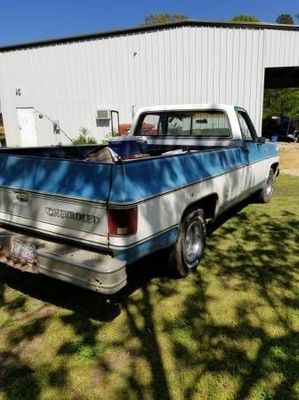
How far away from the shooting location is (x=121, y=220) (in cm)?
293

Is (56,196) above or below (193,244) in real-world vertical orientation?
above

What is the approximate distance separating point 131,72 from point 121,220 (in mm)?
14058

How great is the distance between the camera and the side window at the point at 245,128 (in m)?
5.85

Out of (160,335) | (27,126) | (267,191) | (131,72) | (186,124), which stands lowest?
(160,335)

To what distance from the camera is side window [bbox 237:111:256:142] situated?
5.85 m

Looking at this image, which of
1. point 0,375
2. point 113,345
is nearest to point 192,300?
point 113,345

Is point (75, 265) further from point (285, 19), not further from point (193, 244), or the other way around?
point (285, 19)

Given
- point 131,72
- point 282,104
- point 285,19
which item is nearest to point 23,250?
point 131,72

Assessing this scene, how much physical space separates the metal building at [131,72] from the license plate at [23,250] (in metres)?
13.1

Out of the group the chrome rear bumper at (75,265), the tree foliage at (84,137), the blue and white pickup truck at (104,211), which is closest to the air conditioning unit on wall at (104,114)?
the tree foliage at (84,137)

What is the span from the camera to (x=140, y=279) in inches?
169

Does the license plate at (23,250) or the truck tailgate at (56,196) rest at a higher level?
the truck tailgate at (56,196)

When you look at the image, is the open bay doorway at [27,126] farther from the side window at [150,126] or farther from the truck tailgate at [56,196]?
the truck tailgate at [56,196]

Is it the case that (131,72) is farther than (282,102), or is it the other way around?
(282,102)
